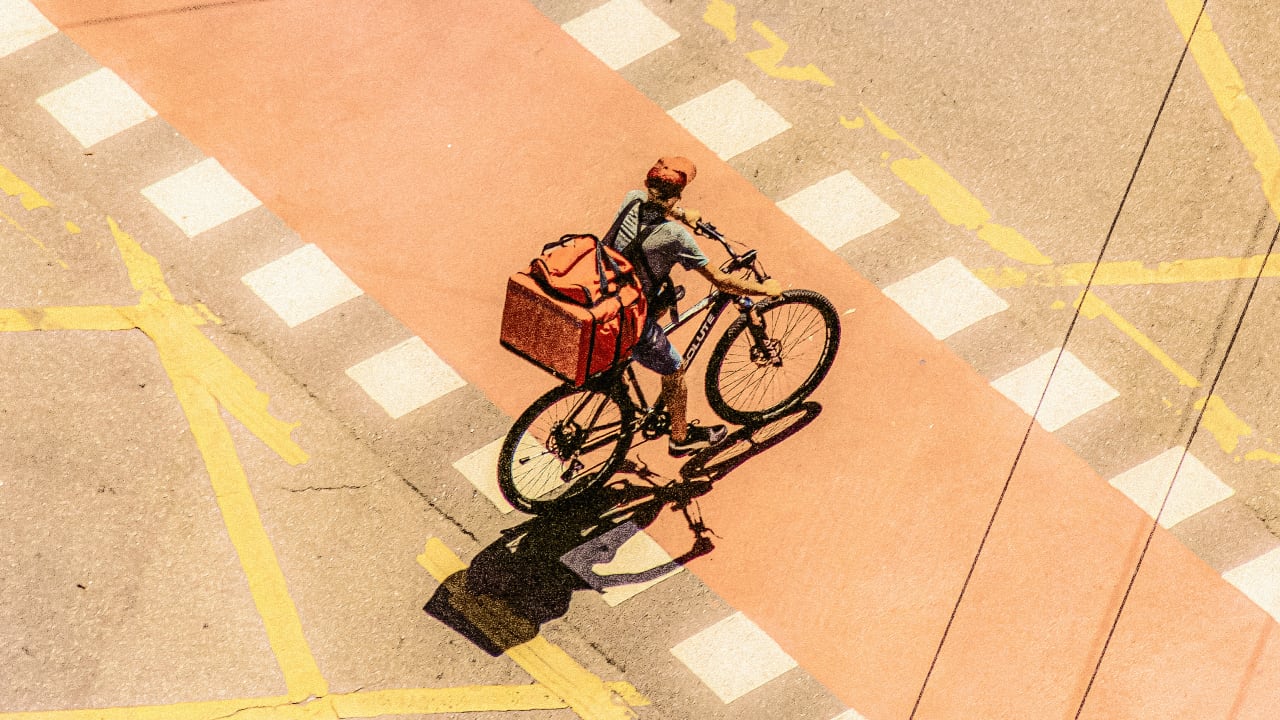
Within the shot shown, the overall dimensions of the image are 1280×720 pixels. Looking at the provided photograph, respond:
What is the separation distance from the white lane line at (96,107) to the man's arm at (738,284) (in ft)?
15.8

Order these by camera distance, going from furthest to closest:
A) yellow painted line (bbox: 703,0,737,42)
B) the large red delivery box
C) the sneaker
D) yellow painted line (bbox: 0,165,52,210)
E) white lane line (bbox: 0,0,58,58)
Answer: yellow painted line (bbox: 703,0,737,42) < white lane line (bbox: 0,0,58,58) < yellow painted line (bbox: 0,165,52,210) < the sneaker < the large red delivery box

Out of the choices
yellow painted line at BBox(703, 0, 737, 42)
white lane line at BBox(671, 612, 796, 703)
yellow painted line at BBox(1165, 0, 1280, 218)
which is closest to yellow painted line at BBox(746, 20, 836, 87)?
yellow painted line at BBox(703, 0, 737, 42)

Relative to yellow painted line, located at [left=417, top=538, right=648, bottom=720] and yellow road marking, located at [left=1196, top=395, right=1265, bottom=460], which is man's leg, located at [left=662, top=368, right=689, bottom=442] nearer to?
yellow painted line, located at [left=417, top=538, right=648, bottom=720]

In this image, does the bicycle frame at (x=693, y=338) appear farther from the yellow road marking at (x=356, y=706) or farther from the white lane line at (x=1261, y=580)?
the white lane line at (x=1261, y=580)

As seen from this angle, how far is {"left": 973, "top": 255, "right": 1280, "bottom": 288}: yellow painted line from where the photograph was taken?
10039mm

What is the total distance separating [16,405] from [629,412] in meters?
3.89

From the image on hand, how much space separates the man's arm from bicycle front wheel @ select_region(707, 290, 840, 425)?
1.15 feet

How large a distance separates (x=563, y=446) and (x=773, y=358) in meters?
1.41

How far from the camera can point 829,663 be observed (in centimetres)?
848

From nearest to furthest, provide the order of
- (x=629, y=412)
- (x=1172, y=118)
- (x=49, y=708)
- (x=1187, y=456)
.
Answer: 1. (x=49, y=708)
2. (x=629, y=412)
3. (x=1187, y=456)
4. (x=1172, y=118)

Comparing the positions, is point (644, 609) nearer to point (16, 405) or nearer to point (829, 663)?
point (829, 663)

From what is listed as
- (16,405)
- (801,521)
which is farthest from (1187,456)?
(16,405)

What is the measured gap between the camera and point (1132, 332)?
32.4ft

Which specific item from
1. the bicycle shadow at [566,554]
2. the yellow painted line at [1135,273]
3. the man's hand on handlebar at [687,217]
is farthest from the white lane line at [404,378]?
the yellow painted line at [1135,273]
